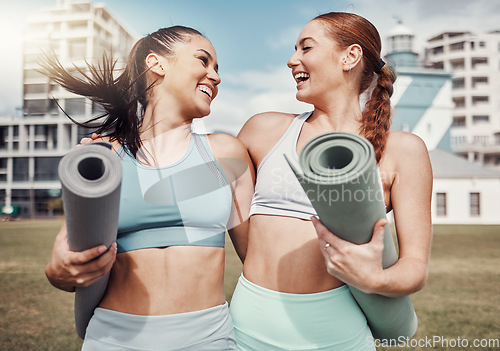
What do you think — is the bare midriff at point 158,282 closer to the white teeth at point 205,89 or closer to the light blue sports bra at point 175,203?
the light blue sports bra at point 175,203

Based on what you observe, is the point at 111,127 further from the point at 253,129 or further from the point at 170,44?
the point at 253,129

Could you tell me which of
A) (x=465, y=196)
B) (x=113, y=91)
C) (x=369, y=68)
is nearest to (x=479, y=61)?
(x=465, y=196)

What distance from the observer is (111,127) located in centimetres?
211

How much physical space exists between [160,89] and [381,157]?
3.58 feet

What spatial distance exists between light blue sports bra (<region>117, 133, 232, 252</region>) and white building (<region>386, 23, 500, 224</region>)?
2090 cm

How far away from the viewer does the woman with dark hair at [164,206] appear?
5.86 ft

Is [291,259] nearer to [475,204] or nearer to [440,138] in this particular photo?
[475,204]

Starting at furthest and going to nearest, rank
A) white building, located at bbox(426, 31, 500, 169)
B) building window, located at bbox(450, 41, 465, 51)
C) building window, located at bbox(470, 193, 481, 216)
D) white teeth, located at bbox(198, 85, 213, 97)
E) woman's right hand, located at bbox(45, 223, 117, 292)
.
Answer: building window, located at bbox(450, 41, 465, 51) → white building, located at bbox(426, 31, 500, 169) → building window, located at bbox(470, 193, 481, 216) → white teeth, located at bbox(198, 85, 213, 97) → woman's right hand, located at bbox(45, 223, 117, 292)

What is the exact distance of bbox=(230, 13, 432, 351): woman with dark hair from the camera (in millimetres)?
1869

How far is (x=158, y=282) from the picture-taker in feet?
6.03

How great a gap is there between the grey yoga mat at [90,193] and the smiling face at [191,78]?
72 cm

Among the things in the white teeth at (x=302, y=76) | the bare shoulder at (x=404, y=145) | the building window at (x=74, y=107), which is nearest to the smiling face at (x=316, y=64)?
the white teeth at (x=302, y=76)

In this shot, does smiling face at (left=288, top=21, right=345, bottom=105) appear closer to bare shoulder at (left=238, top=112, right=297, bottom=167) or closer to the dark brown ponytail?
bare shoulder at (left=238, top=112, right=297, bottom=167)

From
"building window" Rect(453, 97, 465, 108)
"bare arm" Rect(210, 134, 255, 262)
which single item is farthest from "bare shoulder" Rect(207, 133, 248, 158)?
"building window" Rect(453, 97, 465, 108)
